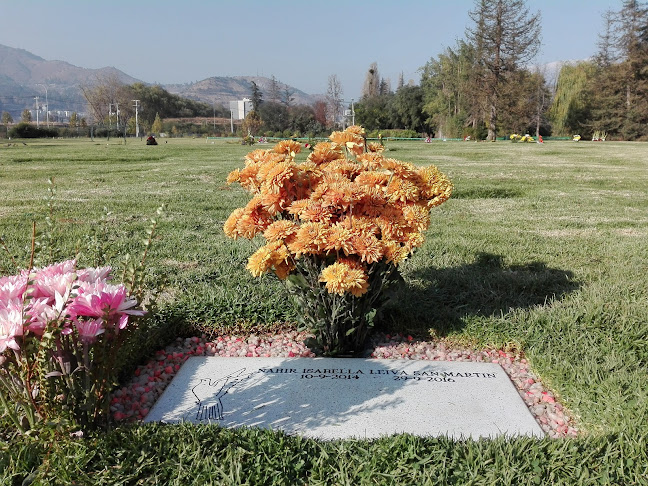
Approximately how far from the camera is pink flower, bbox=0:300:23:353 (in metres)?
1.64

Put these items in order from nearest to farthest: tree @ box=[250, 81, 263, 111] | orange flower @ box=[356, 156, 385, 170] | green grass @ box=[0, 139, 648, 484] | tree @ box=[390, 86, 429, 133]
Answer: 1. green grass @ box=[0, 139, 648, 484]
2. orange flower @ box=[356, 156, 385, 170]
3. tree @ box=[390, 86, 429, 133]
4. tree @ box=[250, 81, 263, 111]

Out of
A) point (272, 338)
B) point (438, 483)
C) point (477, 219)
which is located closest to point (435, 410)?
point (438, 483)

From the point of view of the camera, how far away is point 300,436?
2.01 meters

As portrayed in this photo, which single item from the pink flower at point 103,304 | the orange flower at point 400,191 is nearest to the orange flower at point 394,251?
the orange flower at point 400,191

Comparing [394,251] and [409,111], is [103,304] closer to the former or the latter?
[394,251]

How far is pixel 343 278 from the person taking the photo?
242 centimetres

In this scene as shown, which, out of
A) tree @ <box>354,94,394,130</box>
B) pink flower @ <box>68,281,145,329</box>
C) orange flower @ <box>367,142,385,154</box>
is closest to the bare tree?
tree @ <box>354,94,394,130</box>

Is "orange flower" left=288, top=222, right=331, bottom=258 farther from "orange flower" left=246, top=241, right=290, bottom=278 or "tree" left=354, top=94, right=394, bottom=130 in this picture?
"tree" left=354, top=94, right=394, bottom=130

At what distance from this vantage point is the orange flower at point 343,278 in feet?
7.89

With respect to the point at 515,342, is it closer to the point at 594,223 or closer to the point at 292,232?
the point at 292,232

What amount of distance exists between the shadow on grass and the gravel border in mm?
197

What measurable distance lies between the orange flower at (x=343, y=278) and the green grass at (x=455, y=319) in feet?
2.32

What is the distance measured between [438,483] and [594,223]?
5.89m

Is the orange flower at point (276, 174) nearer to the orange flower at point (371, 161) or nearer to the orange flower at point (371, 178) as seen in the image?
the orange flower at point (371, 178)
